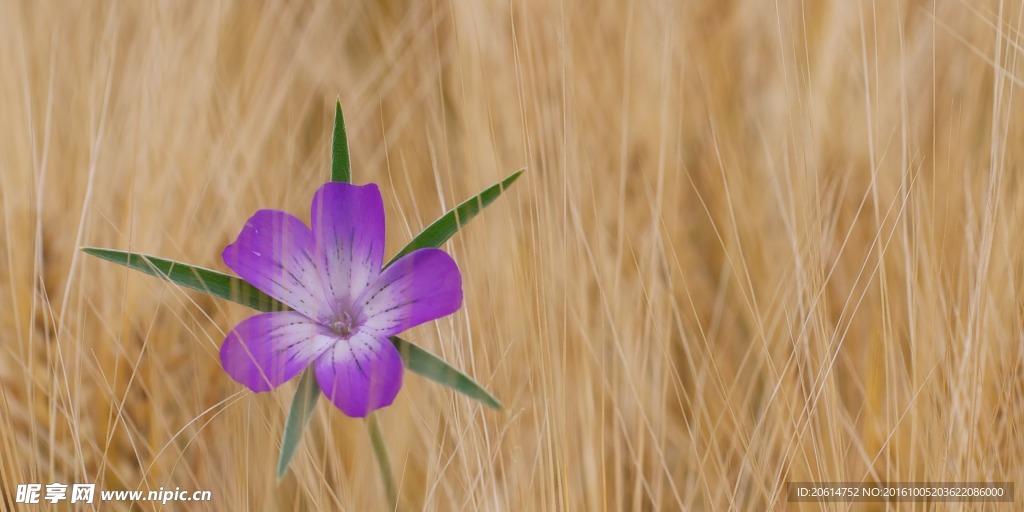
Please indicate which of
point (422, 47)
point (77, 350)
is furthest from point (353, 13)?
A: point (77, 350)

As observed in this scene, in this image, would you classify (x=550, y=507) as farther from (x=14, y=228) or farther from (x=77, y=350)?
(x=14, y=228)

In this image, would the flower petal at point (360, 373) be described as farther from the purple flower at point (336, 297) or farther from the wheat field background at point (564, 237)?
the wheat field background at point (564, 237)

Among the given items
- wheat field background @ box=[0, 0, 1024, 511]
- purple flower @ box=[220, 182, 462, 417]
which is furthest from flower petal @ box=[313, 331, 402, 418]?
wheat field background @ box=[0, 0, 1024, 511]

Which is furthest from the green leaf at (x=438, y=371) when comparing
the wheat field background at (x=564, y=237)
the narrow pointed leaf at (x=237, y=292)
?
the wheat field background at (x=564, y=237)

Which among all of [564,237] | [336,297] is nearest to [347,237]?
[336,297]

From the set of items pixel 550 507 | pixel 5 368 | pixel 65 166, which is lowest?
pixel 550 507

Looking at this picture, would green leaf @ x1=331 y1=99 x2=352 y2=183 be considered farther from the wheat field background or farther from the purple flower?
the wheat field background

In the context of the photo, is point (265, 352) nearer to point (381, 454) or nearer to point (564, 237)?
point (381, 454)
